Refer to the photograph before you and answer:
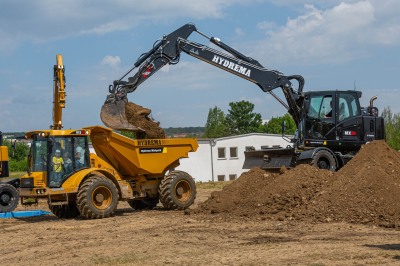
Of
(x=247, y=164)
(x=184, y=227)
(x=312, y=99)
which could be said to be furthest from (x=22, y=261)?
(x=312, y=99)

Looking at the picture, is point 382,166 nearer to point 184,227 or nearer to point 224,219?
point 224,219

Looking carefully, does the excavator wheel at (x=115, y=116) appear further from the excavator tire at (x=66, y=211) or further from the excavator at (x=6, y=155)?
the excavator tire at (x=66, y=211)

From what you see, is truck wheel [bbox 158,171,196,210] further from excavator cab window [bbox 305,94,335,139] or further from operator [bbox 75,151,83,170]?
excavator cab window [bbox 305,94,335,139]

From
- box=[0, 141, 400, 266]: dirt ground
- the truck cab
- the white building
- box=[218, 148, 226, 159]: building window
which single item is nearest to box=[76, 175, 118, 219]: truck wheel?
Result: box=[0, 141, 400, 266]: dirt ground

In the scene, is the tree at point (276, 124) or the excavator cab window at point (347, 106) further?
the tree at point (276, 124)

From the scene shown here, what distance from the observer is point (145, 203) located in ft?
68.9

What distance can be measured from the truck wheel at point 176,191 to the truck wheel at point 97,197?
6.26 ft

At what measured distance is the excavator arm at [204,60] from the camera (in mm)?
20312

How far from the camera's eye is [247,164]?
21.0 metres

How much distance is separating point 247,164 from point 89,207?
17.4 ft

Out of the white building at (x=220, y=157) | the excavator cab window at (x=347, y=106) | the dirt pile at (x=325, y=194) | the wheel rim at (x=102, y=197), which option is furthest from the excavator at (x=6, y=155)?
the white building at (x=220, y=157)

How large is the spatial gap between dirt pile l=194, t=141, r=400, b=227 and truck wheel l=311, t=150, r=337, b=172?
5.13ft

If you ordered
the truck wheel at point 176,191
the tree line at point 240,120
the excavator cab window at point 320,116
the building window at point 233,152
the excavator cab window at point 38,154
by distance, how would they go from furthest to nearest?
the tree line at point 240,120, the building window at point 233,152, the excavator cab window at point 320,116, the truck wheel at point 176,191, the excavator cab window at point 38,154

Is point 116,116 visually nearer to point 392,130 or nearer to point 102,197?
point 102,197
